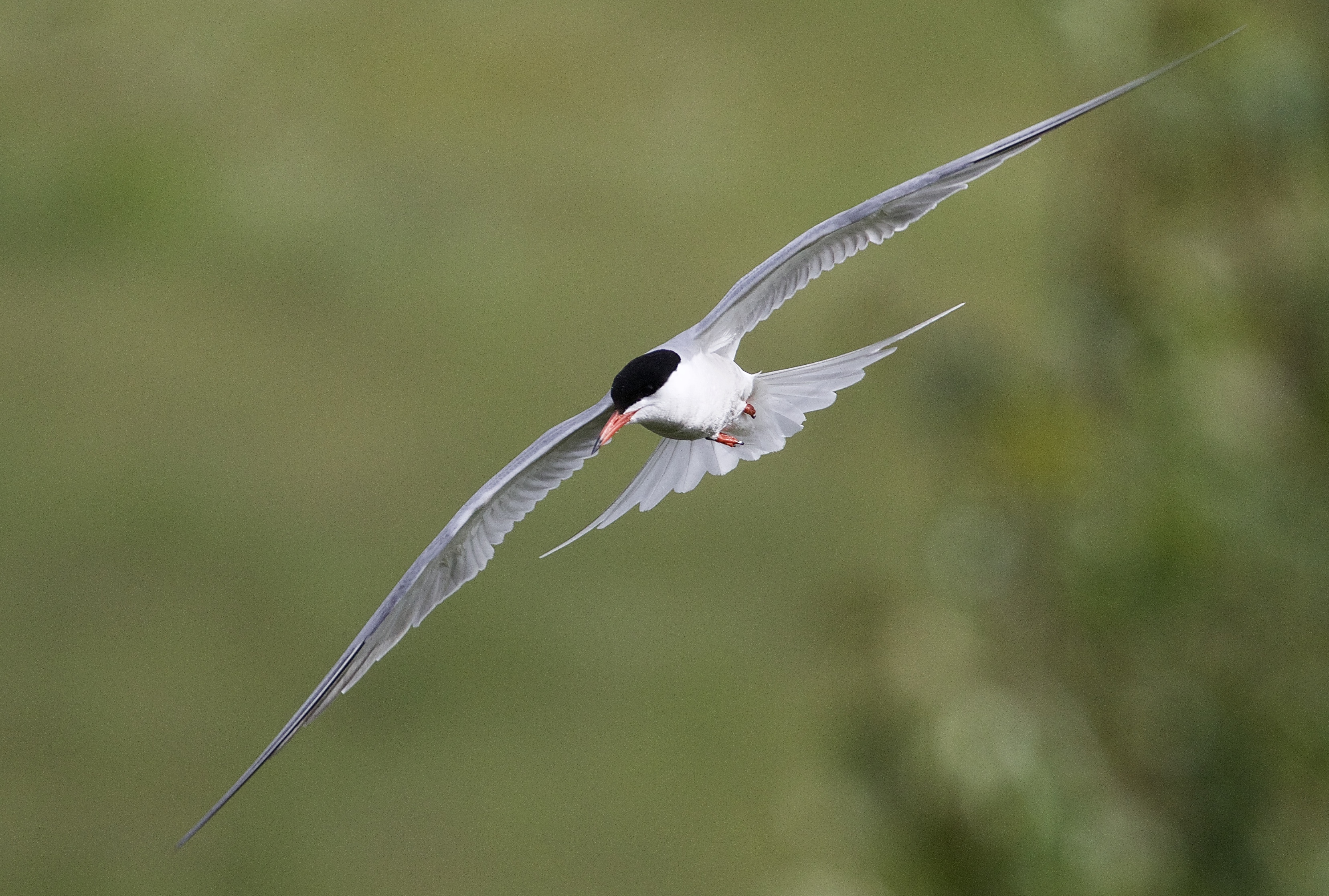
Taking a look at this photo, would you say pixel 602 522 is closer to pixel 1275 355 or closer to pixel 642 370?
pixel 642 370

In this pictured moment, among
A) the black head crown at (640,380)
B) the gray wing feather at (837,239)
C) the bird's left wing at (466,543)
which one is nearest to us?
the gray wing feather at (837,239)

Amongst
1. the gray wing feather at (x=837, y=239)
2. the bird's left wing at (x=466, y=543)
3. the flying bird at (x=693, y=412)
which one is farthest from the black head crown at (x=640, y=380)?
the gray wing feather at (x=837, y=239)

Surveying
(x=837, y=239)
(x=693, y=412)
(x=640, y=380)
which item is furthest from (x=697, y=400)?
(x=837, y=239)

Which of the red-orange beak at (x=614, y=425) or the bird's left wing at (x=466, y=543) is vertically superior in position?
the red-orange beak at (x=614, y=425)

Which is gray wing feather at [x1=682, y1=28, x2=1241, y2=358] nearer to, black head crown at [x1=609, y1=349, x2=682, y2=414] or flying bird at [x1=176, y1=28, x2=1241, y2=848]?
flying bird at [x1=176, y1=28, x2=1241, y2=848]

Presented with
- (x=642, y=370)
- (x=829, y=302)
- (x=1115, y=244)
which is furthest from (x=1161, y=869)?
(x=829, y=302)

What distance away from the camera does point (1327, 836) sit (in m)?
4.46

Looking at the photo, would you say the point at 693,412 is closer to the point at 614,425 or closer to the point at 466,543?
the point at 614,425

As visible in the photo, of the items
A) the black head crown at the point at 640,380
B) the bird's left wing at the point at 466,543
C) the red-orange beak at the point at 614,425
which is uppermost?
the black head crown at the point at 640,380

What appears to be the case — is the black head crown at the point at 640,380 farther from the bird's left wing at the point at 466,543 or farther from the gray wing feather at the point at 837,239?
the gray wing feather at the point at 837,239

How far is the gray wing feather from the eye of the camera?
3.35 meters

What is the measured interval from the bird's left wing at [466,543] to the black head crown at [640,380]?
0.37ft

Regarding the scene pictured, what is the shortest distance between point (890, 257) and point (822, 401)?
24.1 ft

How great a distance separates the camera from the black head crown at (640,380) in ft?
11.4
